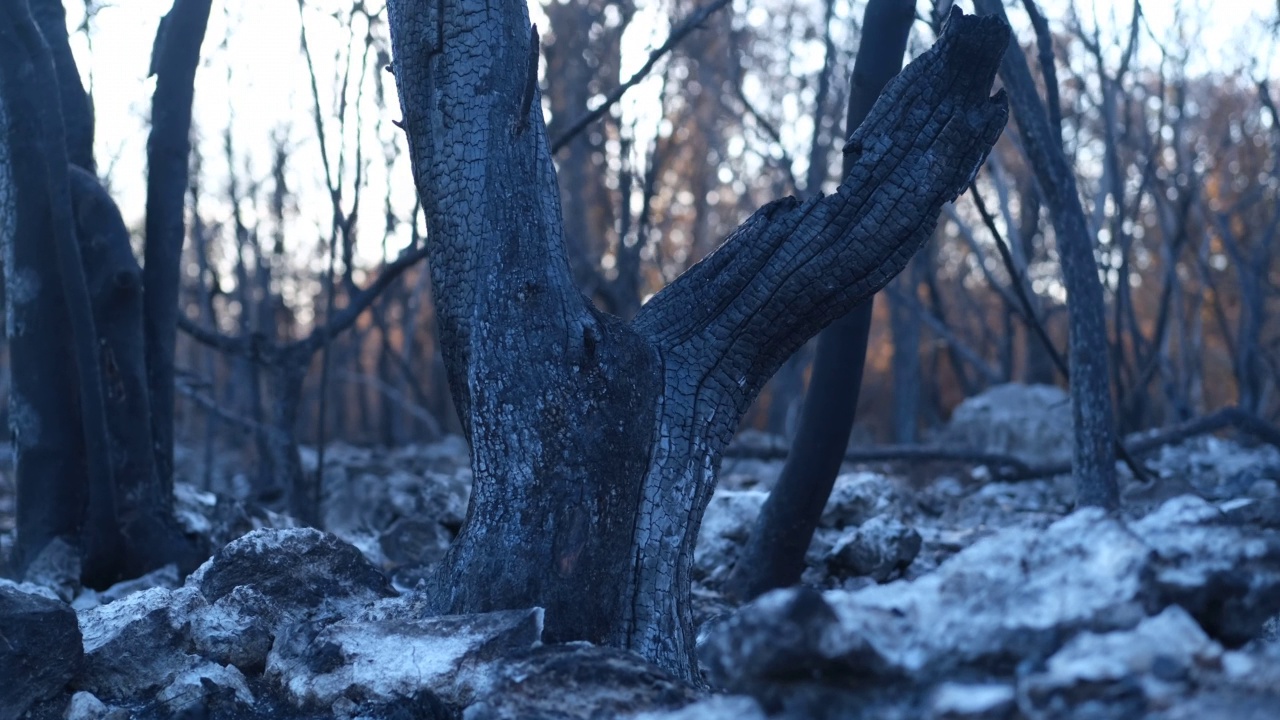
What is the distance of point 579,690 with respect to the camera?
2.97m

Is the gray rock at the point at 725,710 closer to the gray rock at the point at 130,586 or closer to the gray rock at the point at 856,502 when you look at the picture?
the gray rock at the point at 130,586

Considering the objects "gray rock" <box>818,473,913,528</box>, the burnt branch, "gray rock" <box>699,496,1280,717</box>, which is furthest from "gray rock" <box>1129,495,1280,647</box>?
"gray rock" <box>818,473,913,528</box>

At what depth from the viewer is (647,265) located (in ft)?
84.8

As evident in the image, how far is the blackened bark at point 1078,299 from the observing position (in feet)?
18.2

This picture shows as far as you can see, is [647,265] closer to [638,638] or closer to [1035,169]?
[1035,169]

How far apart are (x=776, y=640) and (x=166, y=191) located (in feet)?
15.4

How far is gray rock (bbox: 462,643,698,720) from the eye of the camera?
9.58 ft

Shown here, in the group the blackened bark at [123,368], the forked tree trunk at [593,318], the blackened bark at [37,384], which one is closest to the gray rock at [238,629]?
the forked tree trunk at [593,318]

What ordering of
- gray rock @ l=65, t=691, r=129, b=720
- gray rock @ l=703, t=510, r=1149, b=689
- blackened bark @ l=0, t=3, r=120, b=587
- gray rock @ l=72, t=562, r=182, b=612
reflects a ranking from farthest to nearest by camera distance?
gray rock @ l=72, t=562, r=182, b=612
blackened bark @ l=0, t=3, r=120, b=587
gray rock @ l=65, t=691, r=129, b=720
gray rock @ l=703, t=510, r=1149, b=689

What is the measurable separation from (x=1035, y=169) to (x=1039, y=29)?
29.8 inches

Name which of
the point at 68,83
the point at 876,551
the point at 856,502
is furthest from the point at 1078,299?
the point at 68,83

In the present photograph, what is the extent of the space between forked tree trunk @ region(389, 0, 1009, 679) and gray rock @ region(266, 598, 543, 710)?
6.4 inches

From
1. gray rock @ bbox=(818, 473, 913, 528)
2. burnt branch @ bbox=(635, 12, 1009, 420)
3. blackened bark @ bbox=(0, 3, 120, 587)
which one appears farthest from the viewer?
gray rock @ bbox=(818, 473, 913, 528)

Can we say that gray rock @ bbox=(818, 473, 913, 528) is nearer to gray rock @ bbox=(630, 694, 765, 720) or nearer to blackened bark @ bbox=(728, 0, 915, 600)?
blackened bark @ bbox=(728, 0, 915, 600)
